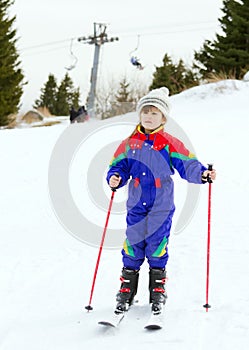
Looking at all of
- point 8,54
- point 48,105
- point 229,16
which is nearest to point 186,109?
point 229,16

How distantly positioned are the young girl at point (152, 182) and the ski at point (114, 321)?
43mm

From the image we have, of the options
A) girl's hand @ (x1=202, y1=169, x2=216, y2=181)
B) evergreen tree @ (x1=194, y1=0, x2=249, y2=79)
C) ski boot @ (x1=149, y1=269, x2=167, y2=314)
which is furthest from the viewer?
evergreen tree @ (x1=194, y1=0, x2=249, y2=79)

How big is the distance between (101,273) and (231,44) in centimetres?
1972

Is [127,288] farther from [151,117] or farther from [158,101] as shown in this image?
[158,101]

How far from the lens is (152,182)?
10.8 ft

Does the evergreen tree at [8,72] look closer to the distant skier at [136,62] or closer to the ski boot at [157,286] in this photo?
the distant skier at [136,62]

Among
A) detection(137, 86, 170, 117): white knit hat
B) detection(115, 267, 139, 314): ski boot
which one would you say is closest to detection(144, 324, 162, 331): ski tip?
detection(115, 267, 139, 314): ski boot

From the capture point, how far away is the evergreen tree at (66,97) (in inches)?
2015

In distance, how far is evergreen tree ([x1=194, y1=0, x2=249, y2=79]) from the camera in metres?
21.0

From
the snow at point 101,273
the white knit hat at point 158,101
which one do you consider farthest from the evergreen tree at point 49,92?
the white knit hat at point 158,101

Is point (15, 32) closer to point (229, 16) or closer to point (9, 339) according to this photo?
point (229, 16)

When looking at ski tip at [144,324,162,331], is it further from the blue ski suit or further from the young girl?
the blue ski suit

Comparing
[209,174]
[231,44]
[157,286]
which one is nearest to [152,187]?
[209,174]

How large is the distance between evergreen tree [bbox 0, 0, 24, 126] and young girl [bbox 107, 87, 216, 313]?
26442 millimetres
